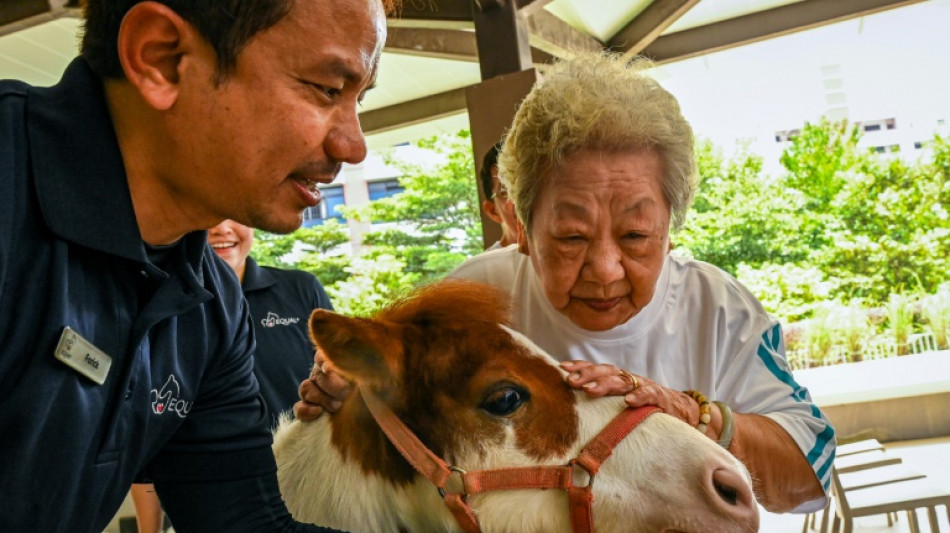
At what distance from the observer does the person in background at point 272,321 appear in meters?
2.96

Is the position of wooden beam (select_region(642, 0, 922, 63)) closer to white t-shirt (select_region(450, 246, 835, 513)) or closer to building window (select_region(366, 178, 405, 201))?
white t-shirt (select_region(450, 246, 835, 513))

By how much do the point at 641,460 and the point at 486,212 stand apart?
90.4 inches

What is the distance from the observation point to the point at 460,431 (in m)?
1.62

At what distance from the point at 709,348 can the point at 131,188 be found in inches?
51.2

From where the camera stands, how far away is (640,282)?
1.90 metres

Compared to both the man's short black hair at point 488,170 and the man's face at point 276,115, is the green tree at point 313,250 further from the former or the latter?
the man's face at point 276,115

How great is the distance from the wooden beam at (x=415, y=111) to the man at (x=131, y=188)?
4.90 meters

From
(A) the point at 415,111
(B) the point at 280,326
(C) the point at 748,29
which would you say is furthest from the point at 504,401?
(A) the point at 415,111

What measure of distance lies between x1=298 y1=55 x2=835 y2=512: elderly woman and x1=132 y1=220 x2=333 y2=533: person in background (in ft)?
3.85

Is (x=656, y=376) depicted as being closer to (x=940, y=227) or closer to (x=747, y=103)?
(x=940, y=227)

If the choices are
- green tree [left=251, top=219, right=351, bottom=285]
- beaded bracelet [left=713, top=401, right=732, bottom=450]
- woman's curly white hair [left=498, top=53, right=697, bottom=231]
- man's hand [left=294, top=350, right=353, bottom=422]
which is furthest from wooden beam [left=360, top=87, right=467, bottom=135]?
green tree [left=251, top=219, right=351, bottom=285]

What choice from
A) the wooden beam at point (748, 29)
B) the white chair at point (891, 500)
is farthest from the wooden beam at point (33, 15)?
the white chair at point (891, 500)

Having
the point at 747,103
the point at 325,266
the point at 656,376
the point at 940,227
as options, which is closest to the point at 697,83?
the point at 747,103

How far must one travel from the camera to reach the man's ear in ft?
3.97
